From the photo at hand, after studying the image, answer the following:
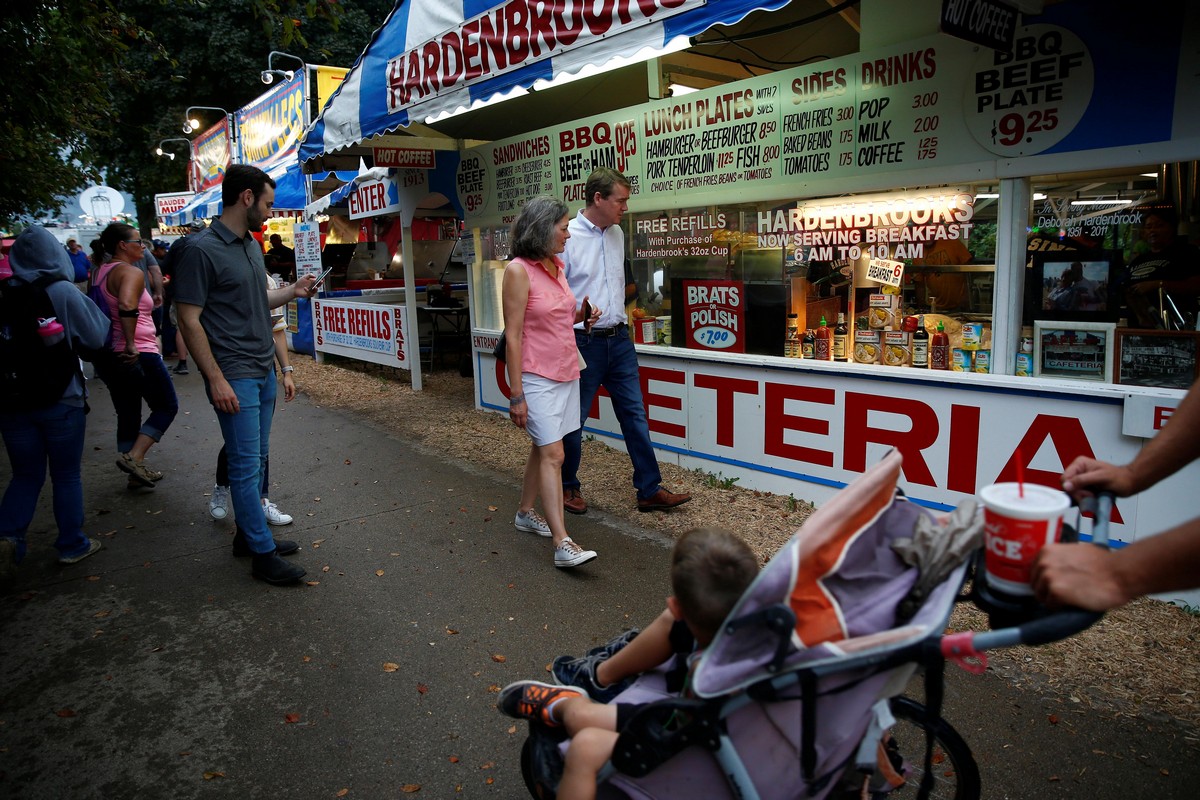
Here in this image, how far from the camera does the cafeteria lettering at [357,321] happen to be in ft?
33.7

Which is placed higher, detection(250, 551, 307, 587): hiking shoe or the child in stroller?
the child in stroller

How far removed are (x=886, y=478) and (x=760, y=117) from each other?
3.84 m

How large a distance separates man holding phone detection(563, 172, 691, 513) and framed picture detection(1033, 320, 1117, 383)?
2220 millimetres

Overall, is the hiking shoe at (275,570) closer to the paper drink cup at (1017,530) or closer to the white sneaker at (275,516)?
the white sneaker at (275,516)

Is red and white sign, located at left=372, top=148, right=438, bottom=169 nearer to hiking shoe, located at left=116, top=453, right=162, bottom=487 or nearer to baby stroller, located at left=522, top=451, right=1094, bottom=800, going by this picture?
hiking shoe, located at left=116, top=453, right=162, bottom=487

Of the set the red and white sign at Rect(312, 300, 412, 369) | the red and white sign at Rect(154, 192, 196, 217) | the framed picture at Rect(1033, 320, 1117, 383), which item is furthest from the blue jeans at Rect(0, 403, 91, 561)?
the red and white sign at Rect(154, 192, 196, 217)

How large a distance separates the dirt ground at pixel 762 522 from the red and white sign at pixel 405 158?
261 cm

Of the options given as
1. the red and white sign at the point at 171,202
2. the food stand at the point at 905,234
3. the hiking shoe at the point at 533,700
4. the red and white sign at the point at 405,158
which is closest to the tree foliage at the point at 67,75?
the red and white sign at the point at 405,158

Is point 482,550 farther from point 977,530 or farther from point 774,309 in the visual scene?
point 977,530

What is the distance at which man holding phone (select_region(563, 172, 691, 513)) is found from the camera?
189 inches

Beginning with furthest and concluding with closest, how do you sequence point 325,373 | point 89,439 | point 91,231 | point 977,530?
point 91,231, point 325,373, point 89,439, point 977,530

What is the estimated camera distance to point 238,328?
13.1ft

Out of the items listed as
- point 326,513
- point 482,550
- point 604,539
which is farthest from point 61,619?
point 604,539

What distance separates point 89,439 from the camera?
774 cm
